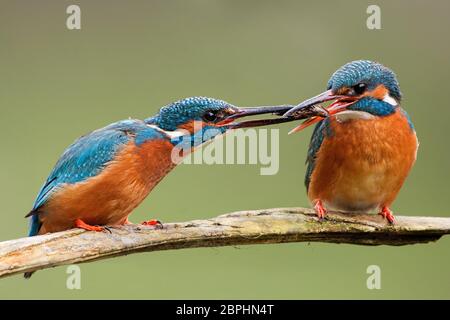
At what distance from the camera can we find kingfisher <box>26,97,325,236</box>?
260 centimetres

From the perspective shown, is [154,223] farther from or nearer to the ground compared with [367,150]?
nearer to the ground

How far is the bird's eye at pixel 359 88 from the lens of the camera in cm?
282

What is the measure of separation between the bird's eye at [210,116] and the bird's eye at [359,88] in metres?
0.58

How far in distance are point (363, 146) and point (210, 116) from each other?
0.76 m

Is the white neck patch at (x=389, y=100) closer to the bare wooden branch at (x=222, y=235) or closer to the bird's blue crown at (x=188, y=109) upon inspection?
the bare wooden branch at (x=222, y=235)

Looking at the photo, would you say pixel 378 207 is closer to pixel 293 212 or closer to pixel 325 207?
pixel 325 207

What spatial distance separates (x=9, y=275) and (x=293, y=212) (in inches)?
46.3

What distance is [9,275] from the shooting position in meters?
2.30

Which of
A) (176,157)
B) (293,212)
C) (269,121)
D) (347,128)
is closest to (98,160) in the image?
(176,157)

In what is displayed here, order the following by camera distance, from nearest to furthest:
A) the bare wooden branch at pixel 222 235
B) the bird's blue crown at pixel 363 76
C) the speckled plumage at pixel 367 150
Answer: the bare wooden branch at pixel 222 235 → the bird's blue crown at pixel 363 76 → the speckled plumage at pixel 367 150

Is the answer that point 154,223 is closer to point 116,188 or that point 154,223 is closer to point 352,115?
point 116,188

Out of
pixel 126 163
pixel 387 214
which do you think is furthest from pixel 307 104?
pixel 387 214

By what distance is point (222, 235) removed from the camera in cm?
268

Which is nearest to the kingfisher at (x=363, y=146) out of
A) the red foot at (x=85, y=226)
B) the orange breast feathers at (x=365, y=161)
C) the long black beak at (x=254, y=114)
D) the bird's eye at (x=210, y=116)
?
the orange breast feathers at (x=365, y=161)
